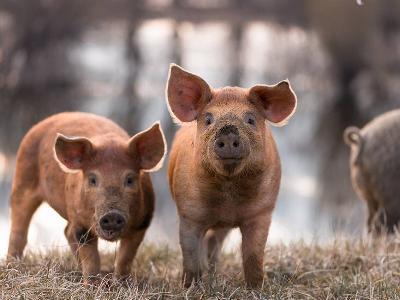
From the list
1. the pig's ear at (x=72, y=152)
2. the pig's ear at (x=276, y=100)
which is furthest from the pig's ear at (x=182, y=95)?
the pig's ear at (x=72, y=152)

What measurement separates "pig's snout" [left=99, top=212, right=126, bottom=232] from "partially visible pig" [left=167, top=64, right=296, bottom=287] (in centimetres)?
47

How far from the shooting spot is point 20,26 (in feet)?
58.3

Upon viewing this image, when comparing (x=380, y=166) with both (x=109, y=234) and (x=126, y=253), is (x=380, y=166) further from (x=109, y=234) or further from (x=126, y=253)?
(x=109, y=234)

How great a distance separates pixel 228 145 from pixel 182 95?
79 centimetres

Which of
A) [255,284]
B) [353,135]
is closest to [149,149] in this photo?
[255,284]

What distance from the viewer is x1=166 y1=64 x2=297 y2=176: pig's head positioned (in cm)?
572

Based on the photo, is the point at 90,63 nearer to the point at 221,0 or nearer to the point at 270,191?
the point at 221,0

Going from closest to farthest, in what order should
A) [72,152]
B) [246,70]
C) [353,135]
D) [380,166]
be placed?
[72,152] < [380,166] < [353,135] < [246,70]

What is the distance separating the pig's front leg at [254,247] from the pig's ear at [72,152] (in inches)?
43.2

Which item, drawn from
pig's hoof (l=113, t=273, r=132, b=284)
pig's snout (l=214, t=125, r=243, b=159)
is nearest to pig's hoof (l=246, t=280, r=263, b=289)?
pig's hoof (l=113, t=273, r=132, b=284)

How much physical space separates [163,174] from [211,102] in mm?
7575

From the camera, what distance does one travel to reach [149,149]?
6.42 meters

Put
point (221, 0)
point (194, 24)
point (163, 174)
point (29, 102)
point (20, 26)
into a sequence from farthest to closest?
point (221, 0)
point (194, 24)
point (20, 26)
point (29, 102)
point (163, 174)

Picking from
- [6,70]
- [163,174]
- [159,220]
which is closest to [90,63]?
[6,70]
